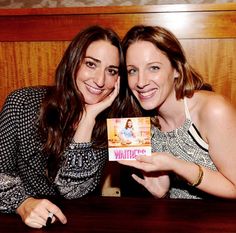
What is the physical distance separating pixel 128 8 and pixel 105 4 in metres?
0.20

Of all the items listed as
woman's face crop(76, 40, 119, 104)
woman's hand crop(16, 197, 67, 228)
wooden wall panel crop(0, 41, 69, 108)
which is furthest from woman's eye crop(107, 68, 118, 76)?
woman's hand crop(16, 197, 67, 228)

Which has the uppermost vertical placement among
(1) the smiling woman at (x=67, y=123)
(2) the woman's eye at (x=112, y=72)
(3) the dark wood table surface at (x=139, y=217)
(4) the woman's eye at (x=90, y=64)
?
(4) the woman's eye at (x=90, y=64)

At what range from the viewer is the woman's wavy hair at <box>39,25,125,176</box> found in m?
1.68

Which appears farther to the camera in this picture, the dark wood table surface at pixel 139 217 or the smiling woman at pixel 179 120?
the smiling woman at pixel 179 120

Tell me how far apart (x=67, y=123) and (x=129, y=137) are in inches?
15.5

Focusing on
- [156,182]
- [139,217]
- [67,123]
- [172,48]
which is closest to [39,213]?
[139,217]

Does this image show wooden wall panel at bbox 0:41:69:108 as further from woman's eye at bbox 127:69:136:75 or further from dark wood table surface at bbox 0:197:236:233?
dark wood table surface at bbox 0:197:236:233

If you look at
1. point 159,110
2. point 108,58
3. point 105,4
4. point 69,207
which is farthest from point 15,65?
point 69,207

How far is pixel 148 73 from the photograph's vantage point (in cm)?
167

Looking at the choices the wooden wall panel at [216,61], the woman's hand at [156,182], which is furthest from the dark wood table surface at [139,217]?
the wooden wall panel at [216,61]

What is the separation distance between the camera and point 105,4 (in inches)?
90.5

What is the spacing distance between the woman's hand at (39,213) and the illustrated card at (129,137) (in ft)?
1.06

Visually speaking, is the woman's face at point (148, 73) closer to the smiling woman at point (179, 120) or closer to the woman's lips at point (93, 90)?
the smiling woman at point (179, 120)

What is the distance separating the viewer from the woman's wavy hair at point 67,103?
1.68 metres
